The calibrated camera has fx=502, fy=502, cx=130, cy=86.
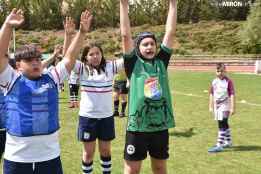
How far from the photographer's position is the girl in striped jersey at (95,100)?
7.37m

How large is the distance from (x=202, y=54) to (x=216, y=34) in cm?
760

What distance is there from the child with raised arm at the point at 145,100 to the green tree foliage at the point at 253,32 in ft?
136

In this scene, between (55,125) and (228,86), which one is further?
(228,86)

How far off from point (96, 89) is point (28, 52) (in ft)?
8.44

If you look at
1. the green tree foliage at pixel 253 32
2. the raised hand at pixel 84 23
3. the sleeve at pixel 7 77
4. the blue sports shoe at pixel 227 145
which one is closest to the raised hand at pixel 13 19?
the sleeve at pixel 7 77

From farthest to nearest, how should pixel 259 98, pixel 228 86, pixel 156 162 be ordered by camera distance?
1. pixel 259 98
2. pixel 228 86
3. pixel 156 162

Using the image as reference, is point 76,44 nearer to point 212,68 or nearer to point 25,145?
point 25,145

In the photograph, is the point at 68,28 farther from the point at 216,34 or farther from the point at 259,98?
the point at 216,34

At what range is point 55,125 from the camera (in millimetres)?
4996

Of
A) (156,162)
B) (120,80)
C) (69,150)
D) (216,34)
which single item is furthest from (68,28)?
(216,34)

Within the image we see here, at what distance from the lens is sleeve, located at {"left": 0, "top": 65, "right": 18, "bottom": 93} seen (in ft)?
15.8

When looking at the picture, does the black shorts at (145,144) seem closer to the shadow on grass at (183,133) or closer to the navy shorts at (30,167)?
the navy shorts at (30,167)

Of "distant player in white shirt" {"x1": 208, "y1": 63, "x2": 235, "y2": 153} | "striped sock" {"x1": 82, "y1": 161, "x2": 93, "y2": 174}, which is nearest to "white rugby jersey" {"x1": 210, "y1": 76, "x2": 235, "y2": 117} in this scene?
"distant player in white shirt" {"x1": 208, "y1": 63, "x2": 235, "y2": 153}

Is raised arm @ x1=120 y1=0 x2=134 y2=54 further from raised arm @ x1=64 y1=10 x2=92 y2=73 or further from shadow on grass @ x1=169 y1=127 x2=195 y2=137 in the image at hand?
shadow on grass @ x1=169 y1=127 x2=195 y2=137
